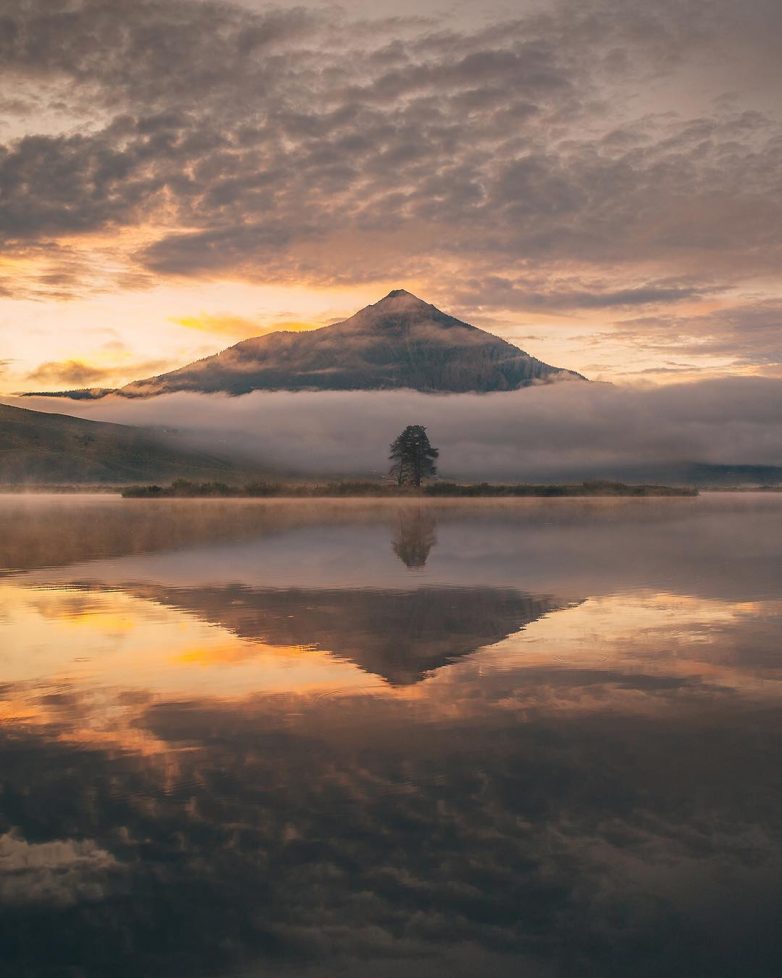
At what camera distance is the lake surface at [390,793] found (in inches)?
316

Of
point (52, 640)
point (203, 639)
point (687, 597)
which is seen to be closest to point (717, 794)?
point (203, 639)

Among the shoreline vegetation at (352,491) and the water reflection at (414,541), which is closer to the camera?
the water reflection at (414,541)

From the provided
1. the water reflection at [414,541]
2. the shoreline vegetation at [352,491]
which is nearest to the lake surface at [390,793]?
the water reflection at [414,541]

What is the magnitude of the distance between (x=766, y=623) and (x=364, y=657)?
11159 millimetres

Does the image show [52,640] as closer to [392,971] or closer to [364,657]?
[364,657]

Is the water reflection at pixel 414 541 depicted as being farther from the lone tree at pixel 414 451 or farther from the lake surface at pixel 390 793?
the lone tree at pixel 414 451

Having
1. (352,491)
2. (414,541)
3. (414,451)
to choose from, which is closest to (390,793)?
(414,541)

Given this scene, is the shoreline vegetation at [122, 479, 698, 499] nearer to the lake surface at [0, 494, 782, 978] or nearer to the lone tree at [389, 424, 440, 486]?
the lone tree at [389, 424, 440, 486]

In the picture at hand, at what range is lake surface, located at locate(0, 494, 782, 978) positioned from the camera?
8023 mm

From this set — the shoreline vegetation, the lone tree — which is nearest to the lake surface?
the lone tree

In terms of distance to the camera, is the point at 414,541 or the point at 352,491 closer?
the point at 414,541

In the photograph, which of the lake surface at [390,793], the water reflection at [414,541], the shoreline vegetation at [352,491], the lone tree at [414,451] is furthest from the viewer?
the shoreline vegetation at [352,491]

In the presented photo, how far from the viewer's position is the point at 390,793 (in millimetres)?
11086

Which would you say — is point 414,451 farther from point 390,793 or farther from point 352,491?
point 390,793
